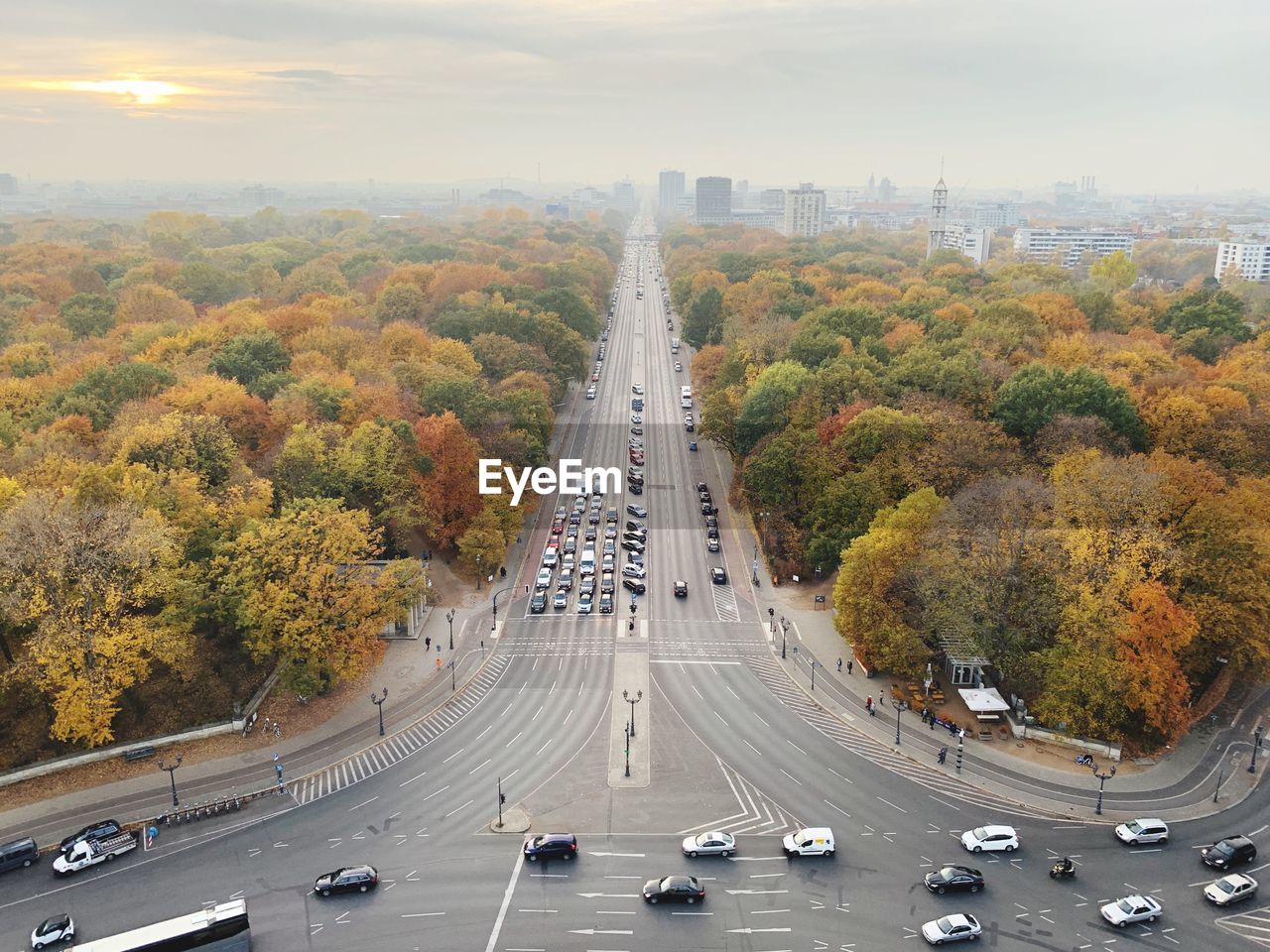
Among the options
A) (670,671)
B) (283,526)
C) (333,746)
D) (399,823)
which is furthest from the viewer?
(670,671)

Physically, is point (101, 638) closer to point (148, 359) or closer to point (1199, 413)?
point (148, 359)

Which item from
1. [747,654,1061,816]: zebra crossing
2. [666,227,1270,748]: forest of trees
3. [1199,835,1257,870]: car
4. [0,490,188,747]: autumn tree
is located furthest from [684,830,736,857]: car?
[0,490,188,747]: autumn tree

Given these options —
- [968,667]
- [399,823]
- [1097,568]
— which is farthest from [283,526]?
[1097,568]

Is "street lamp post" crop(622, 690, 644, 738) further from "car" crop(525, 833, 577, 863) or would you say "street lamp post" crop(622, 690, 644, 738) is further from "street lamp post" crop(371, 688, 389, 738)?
"street lamp post" crop(371, 688, 389, 738)

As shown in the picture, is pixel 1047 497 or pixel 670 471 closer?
pixel 1047 497

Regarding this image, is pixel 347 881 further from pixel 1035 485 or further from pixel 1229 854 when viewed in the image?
pixel 1035 485

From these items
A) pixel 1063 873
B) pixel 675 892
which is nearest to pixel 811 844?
pixel 675 892
